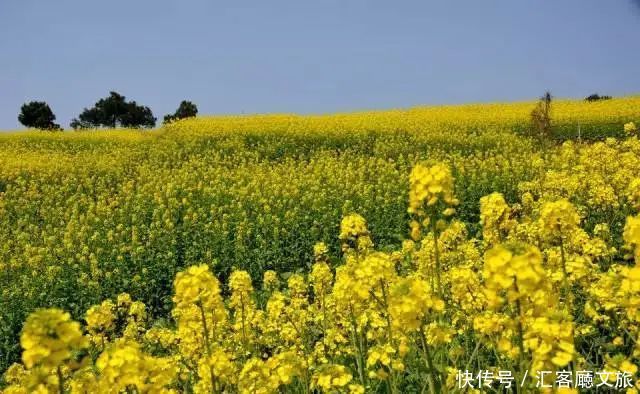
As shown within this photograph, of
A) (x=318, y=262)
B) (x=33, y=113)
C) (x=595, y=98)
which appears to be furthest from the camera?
(x=33, y=113)

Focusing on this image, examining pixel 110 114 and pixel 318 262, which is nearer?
pixel 318 262

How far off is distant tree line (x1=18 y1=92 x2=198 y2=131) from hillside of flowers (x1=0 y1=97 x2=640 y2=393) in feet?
86.3

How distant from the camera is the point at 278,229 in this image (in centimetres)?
1082

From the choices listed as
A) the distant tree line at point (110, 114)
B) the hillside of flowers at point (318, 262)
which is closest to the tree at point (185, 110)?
the distant tree line at point (110, 114)

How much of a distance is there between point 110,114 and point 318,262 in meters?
55.0

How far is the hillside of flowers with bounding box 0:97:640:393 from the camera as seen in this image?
3041 millimetres

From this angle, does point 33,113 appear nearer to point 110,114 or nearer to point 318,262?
point 110,114

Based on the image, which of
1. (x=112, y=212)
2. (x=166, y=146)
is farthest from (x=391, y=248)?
(x=166, y=146)

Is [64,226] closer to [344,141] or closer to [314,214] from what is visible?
[314,214]

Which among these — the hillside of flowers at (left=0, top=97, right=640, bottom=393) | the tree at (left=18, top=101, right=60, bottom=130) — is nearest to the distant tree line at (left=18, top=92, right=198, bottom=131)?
the tree at (left=18, top=101, right=60, bottom=130)

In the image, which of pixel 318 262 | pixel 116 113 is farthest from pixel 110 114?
pixel 318 262

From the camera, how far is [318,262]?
6.07 m

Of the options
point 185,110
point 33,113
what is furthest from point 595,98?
point 33,113

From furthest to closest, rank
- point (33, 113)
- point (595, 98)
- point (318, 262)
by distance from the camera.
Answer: point (33, 113)
point (595, 98)
point (318, 262)
